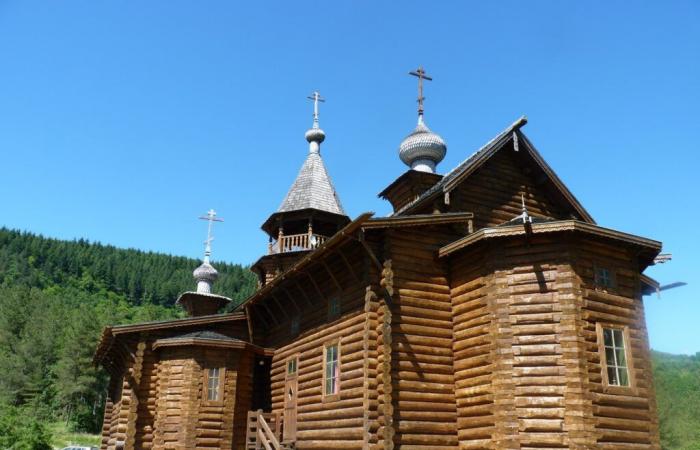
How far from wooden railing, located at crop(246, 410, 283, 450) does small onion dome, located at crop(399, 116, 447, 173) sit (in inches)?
397

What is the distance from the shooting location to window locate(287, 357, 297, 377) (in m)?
19.4

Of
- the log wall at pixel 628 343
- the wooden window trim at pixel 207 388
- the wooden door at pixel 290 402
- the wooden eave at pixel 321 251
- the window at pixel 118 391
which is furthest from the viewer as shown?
the window at pixel 118 391

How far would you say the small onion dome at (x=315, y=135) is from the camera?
105ft

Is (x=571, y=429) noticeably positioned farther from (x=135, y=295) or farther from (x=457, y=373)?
(x=135, y=295)

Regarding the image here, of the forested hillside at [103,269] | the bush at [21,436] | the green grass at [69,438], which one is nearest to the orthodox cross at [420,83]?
the bush at [21,436]

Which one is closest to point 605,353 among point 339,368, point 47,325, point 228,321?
point 339,368

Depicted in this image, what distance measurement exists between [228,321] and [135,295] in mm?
134013

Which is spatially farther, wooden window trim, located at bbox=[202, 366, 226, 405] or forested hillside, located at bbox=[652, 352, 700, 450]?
forested hillside, located at bbox=[652, 352, 700, 450]

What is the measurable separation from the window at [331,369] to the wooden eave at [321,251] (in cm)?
245

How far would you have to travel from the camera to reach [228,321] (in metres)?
23.0

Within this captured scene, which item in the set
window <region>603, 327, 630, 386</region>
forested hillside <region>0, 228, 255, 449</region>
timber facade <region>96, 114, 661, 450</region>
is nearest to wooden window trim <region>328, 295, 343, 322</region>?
timber facade <region>96, 114, 661, 450</region>

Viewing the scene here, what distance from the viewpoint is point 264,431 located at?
19438mm

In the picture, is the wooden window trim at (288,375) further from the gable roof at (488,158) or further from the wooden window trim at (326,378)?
the gable roof at (488,158)

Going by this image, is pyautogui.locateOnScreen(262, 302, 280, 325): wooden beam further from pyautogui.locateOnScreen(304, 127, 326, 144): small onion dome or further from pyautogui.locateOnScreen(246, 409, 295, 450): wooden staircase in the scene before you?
pyautogui.locateOnScreen(304, 127, 326, 144): small onion dome
